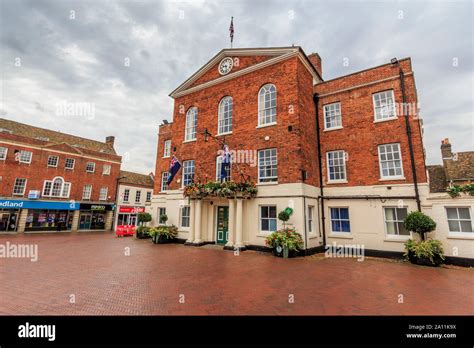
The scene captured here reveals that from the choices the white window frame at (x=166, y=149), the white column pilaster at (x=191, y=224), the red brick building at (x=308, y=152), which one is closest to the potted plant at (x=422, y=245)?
the red brick building at (x=308, y=152)

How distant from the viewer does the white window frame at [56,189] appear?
27031 mm

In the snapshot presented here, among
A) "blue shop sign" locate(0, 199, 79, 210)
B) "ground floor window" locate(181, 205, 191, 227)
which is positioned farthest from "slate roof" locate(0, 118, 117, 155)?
"ground floor window" locate(181, 205, 191, 227)

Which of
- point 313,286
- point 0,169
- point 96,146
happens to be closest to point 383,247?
point 313,286

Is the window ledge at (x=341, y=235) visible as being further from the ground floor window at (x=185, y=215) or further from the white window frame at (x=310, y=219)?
the ground floor window at (x=185, y=215)

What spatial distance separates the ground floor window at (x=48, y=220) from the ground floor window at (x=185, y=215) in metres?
20.6

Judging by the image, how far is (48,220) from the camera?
2702 centimetres

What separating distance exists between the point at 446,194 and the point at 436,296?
263 inches

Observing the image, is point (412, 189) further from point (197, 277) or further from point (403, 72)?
point (197, 277)

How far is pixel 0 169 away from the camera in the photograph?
79.1 feet

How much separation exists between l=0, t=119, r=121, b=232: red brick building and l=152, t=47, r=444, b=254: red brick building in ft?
65.0

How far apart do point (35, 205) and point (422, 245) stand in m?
34.4

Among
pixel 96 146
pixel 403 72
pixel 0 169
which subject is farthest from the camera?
pixel 96 146

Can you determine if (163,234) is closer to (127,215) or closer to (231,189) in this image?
(231,189)
